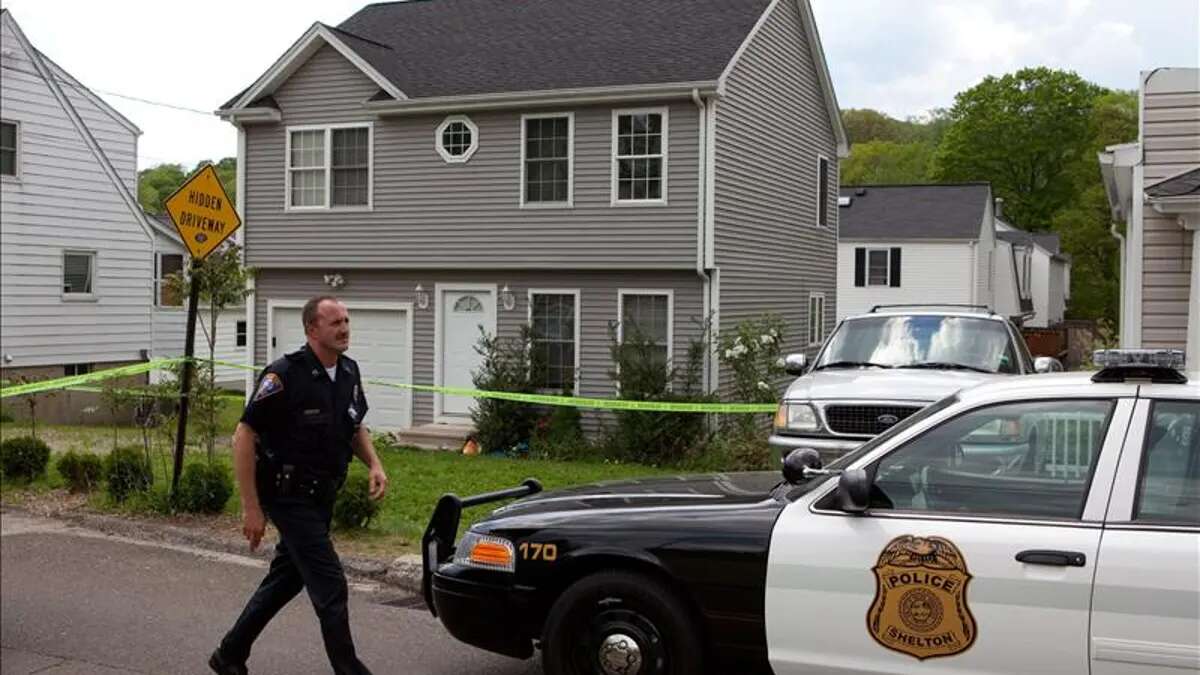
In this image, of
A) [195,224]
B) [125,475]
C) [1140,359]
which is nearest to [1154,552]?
[1140,359]

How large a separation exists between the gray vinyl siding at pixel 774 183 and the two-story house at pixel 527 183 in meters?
0.07

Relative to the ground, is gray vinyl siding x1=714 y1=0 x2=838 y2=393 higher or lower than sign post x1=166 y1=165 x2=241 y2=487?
higher

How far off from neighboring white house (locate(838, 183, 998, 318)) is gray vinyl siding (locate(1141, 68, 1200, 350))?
77.0 feet

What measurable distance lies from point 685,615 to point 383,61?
50.2 ft

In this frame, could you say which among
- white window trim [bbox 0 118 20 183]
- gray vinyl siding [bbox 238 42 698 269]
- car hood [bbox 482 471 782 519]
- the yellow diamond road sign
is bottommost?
car hood [bbox 482 471 782 519]

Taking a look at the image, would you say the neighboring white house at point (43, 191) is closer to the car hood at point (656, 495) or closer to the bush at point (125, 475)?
the car hood at point (656, 495)

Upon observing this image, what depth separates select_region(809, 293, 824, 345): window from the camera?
21.5 meters

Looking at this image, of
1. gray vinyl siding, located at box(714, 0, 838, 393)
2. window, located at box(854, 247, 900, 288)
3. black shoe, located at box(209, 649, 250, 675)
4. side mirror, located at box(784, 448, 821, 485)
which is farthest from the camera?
window, located at box(854, 247, 900, 288)

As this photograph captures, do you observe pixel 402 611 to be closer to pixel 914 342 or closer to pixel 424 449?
pixel 914 342

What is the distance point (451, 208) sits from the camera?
684 inches

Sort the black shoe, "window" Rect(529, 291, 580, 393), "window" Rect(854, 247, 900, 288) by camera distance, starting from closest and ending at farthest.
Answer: the black shoe, "window" Rect(529, 291, 580, 393), "window" Rect(854, 247, 900, 288)

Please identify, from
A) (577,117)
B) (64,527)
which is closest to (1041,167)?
(577,117)

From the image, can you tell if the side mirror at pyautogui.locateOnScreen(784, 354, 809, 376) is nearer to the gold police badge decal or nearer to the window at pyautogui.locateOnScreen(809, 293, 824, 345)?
Result: the gold police badge decal

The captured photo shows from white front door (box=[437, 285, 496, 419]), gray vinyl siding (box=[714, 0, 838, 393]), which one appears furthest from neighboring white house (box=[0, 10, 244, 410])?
gray vinyl siding (box=[714, 0, 838, 393])
